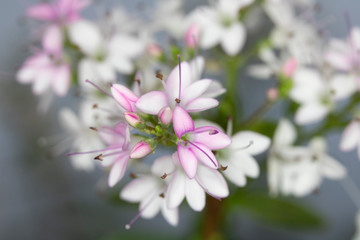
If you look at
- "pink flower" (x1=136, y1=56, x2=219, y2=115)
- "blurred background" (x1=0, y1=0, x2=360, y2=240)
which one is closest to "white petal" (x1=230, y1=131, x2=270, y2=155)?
"pink flower" (x1=136, y1=56, x2=219, y2=115)

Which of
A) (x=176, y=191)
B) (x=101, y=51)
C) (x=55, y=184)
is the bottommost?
(x=55, y=184)

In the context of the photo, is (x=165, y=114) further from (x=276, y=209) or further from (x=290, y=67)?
(x=276, y=209)

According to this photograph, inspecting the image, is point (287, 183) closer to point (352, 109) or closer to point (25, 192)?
point (352, 109)

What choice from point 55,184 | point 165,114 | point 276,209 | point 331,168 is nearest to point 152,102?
point 165,114

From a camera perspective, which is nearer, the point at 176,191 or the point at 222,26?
the point at 176,191

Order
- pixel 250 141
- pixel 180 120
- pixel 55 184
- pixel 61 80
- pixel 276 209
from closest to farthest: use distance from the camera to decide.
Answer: pixel 180 120 → pixel 250 141 → pixel 61 80 → pixel 276 209 → pixel 55 184

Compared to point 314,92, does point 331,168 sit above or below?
below

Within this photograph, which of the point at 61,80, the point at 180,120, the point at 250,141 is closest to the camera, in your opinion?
the point at 180,120

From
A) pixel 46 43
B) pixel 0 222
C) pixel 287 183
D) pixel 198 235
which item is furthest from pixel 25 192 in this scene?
pixel 287 183
